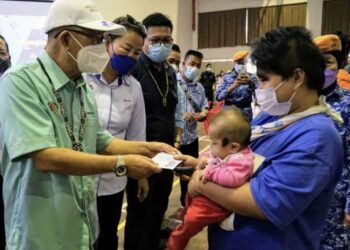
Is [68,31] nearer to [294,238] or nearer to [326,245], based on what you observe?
[294,238]

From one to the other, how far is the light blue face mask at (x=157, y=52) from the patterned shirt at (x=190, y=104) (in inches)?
42.4

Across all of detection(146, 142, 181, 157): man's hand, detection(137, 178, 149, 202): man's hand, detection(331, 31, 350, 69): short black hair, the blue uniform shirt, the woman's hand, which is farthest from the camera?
detection(137, 178, 149, 202): man's hand

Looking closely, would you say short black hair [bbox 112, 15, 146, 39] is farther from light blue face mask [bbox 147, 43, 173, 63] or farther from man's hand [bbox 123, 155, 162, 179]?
man's hand [bbox 123, 155, 162, 179]

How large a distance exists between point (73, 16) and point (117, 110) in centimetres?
89

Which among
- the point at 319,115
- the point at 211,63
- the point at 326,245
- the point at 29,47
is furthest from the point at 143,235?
the point at 211,63

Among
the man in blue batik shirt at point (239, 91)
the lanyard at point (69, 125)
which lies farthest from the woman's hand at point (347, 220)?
the man in blue batik shirt at point (239, 91)

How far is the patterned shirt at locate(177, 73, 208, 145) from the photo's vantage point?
153 inches

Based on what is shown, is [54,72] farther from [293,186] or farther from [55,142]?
[293,186]

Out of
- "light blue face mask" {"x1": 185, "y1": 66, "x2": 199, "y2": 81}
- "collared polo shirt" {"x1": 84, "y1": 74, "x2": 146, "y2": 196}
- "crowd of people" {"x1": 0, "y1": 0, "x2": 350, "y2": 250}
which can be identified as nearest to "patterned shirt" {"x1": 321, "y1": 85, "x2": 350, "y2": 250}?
"crowd of people" {"x1": 0, "y1": 0, "x2": 350, "y2": 250}

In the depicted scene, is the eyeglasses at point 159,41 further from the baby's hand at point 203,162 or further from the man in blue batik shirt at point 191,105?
the baby's hand at point 203,162

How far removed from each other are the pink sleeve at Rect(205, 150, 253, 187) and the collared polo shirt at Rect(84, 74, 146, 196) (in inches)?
40.8

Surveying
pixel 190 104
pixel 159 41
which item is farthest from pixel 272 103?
pixel 190 104

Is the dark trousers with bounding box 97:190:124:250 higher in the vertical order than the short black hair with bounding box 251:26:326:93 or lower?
lower

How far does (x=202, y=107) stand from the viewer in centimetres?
413
